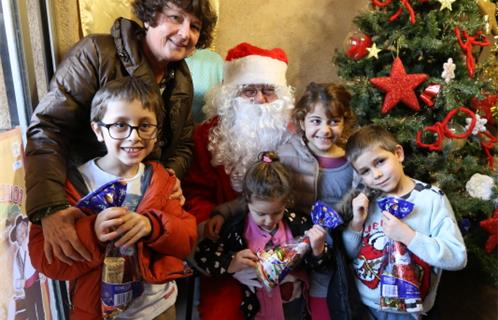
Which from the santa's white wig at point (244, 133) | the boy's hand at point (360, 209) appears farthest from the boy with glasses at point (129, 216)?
the santa's white wig at point (244, 133)

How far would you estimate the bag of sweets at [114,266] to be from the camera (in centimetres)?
129

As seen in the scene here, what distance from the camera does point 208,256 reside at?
5.96 ft

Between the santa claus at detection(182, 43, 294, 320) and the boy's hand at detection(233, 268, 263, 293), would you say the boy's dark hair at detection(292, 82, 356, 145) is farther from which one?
the boy's hand at detection(233, 268, 263, 293)

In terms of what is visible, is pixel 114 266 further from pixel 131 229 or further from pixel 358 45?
pixel 358 45

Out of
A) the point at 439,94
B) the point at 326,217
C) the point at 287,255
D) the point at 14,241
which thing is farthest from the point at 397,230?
the point at 14,241

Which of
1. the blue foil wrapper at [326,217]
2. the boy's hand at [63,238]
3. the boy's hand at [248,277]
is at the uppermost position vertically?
the boy's hand at [63,238]

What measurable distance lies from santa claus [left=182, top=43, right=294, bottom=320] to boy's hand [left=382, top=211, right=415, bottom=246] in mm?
817

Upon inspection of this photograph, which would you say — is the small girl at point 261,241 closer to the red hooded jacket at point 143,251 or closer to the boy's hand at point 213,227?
the boy's hand at point 213,227

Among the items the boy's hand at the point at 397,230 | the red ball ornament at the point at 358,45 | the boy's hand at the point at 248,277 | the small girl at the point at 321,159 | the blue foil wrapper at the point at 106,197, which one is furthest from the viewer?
the red ball ornament at the point at 358,45

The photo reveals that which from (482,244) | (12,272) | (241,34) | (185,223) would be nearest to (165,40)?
(185,223)

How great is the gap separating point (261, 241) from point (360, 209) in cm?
46

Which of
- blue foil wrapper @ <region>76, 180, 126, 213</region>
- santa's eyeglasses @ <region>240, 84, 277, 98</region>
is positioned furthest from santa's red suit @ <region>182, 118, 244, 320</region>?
blue foil wrapper @ <region>76, 180, 126, 213</region>

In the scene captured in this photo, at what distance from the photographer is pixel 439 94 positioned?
7.00ft

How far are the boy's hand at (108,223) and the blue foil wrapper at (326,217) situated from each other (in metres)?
0.79
